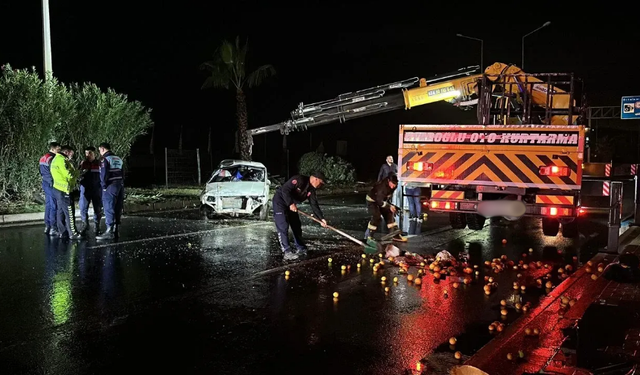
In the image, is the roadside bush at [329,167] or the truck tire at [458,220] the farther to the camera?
the roadside bush at [329,167]

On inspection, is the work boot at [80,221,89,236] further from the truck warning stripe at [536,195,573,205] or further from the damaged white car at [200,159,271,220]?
the truck warning stripe at [536,195,573,205]

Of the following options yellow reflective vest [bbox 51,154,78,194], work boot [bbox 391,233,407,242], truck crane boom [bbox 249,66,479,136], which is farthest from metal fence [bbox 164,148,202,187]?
work boot [bbox 391,233,407,242]

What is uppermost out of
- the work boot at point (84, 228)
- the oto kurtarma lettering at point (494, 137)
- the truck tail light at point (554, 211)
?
the oto kurtarma lettering at point (494, 137)

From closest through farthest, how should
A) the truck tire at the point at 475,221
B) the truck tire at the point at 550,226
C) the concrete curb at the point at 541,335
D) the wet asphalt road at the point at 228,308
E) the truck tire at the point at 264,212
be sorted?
the concrete curb at the point at 541,335 → the wet asphalt road at the point at 228,308 → the truck tire at the point at 550,226 → the truck tire at the point at 475,221 → the truck tire at the point at 264,212

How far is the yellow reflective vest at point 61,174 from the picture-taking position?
10.8 meters

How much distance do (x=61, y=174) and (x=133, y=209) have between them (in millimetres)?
6289

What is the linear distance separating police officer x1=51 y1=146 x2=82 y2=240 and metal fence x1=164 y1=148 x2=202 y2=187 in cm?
1360

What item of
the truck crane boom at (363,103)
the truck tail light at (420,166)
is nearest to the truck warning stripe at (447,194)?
the truck tail light at (420,166)

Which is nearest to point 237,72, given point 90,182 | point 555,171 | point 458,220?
point 90,182

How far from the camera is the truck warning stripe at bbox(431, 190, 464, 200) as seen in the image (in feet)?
33.5

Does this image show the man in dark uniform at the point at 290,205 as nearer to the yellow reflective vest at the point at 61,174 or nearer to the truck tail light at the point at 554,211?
the truck tail light at the point at 554,211

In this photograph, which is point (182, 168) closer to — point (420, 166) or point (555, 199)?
point (420, 166)

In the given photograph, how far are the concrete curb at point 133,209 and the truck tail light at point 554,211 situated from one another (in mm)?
10923

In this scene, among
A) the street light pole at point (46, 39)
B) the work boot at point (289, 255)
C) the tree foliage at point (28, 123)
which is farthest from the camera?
the street light pole at point (46, 39)
